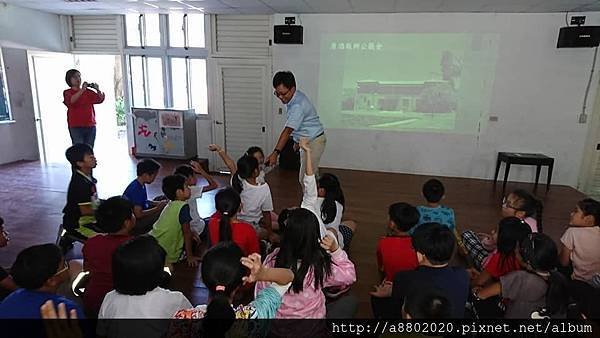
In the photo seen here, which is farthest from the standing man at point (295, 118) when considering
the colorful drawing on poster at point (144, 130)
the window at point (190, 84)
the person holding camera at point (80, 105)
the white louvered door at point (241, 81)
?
the colorful drawing on poster at point (144, 130)

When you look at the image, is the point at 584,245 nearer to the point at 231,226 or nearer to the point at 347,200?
the point at 231,226

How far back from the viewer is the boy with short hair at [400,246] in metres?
2.19

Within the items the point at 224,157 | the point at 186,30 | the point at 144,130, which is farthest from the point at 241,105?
the point at 224,157

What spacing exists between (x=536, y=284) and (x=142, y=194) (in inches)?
110

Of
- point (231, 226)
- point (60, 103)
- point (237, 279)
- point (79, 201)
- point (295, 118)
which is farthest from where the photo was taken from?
point (60, 103)

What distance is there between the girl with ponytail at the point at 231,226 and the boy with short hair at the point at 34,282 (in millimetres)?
855

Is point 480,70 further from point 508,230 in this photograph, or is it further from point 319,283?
point 319,283

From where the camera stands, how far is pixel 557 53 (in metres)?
5.15

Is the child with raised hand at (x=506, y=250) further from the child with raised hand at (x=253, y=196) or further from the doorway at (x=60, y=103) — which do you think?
the doorway at (x=60, y=103)

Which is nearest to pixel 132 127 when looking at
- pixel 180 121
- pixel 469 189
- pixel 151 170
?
pixel 180 121

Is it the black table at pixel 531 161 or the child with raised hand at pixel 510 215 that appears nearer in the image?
the child with raised hand at pixel 510 215

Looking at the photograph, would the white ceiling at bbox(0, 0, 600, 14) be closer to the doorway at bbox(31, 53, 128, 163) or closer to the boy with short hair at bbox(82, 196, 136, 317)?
the doorway at bbox(31, 53, 128, 163)

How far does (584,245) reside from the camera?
7.32ft

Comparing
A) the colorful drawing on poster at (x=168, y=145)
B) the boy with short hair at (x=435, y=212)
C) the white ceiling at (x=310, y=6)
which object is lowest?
the colorful drawing on poster at (x=168, y=145)
